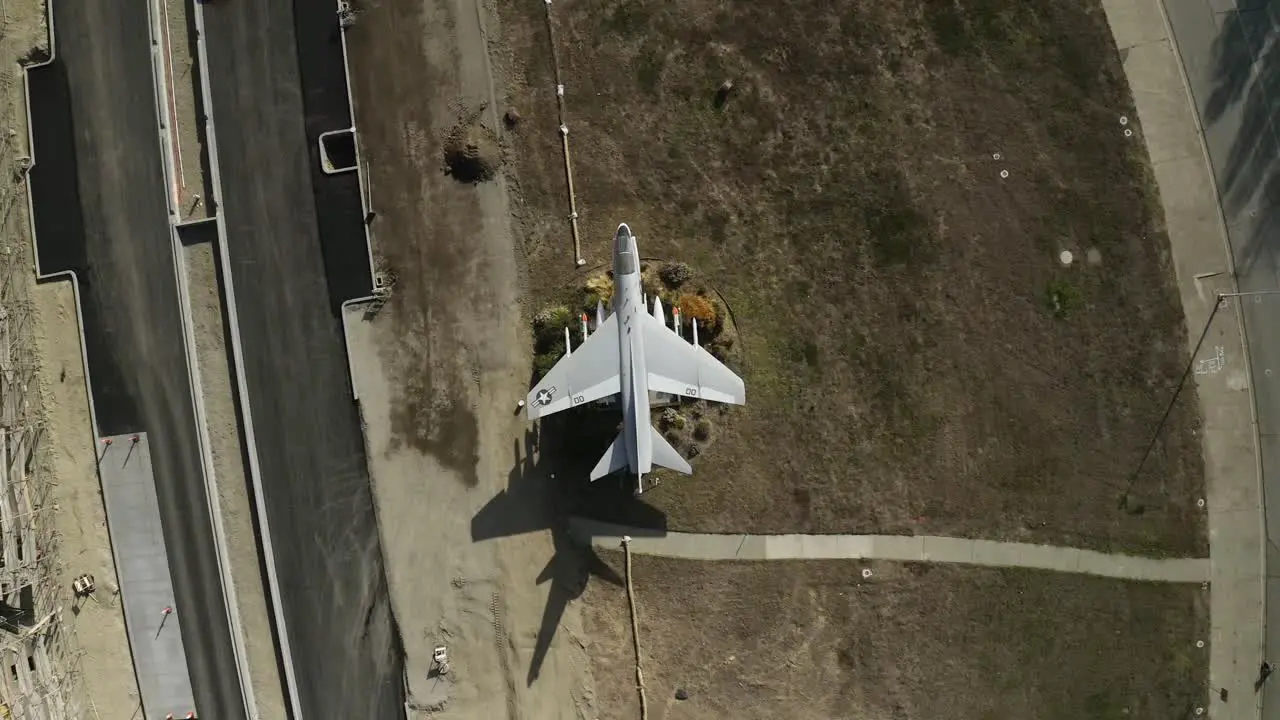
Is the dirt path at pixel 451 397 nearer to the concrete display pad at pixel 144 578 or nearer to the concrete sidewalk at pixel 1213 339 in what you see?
the concrete display pad at pixel 144 578

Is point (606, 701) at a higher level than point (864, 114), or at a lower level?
lower

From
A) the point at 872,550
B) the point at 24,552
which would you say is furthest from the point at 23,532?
the point at 872,550

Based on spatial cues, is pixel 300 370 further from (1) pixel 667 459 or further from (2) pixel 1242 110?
(2) pixel 1242 110

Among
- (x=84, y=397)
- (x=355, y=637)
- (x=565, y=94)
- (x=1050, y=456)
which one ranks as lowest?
(x=355, y=637)

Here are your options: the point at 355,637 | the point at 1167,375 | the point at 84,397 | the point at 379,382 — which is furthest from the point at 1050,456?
the point at 84,397

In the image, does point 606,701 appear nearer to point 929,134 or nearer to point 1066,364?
point 1066,364

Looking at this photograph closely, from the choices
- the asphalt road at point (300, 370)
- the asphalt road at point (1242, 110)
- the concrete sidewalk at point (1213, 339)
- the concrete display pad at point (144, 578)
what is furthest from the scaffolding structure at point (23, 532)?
the asphalt road at point (1242, 110)
